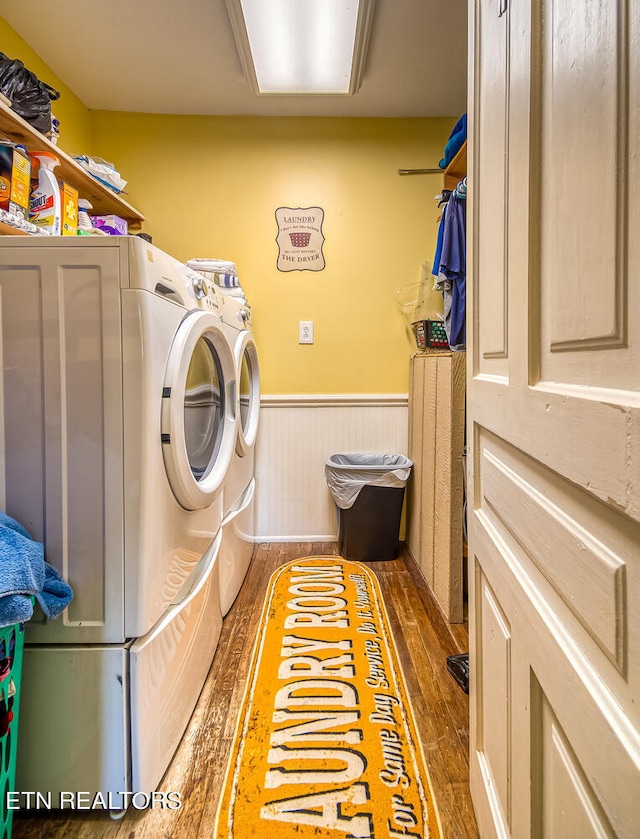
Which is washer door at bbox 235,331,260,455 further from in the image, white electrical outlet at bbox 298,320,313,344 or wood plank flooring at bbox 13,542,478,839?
wood plank flooring at bbox 13,542,478,839

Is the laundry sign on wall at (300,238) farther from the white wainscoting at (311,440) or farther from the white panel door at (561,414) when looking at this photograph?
the white panel door at (561,414)

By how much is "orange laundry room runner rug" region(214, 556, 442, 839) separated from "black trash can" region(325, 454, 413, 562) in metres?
0.48

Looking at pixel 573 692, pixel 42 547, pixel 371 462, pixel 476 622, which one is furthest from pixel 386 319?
pixel 573 692

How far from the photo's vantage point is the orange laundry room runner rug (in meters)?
0.85

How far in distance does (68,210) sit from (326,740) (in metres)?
1.83

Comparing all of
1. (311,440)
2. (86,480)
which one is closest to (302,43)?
(311,440)

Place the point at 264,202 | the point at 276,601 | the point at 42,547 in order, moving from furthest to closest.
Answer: the point at 264,202
the point at 276,601
the point at 42,547

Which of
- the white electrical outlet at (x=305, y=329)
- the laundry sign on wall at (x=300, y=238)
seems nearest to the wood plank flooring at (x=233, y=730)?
the white electrical outlet at (x=305, y=329)

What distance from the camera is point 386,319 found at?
89.4 inches

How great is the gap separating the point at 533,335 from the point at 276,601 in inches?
59.6

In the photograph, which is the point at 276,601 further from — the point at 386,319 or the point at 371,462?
the point at 386,319

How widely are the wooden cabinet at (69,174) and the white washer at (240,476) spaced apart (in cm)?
74

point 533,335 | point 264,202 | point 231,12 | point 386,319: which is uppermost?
point 231,12

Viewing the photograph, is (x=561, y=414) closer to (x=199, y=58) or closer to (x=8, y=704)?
(x=8, y=704)
